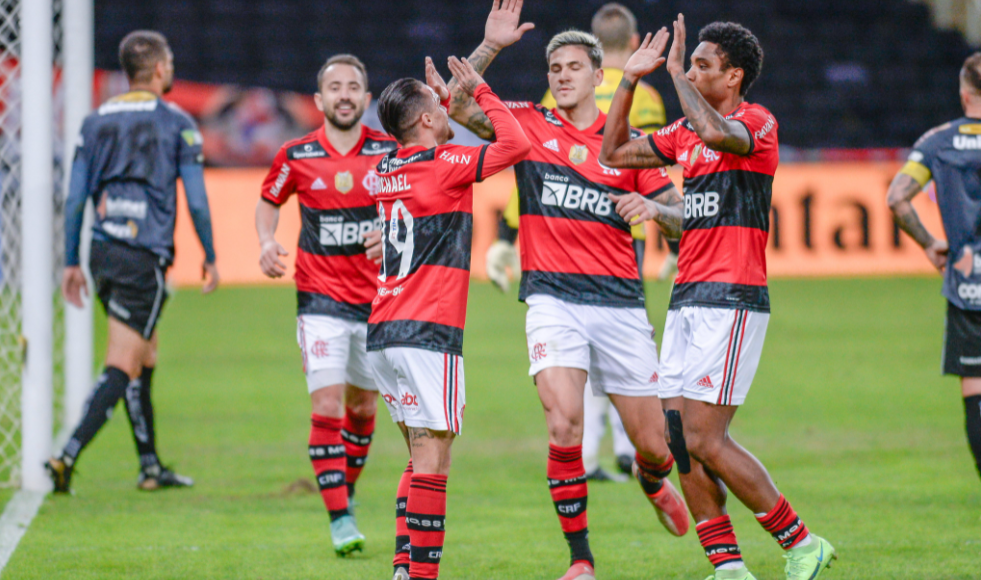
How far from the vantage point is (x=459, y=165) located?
407 centimetres

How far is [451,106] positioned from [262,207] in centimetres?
128

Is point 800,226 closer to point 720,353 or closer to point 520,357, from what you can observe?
point 520,357

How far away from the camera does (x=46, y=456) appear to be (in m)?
6.07

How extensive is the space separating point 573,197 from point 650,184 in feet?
1.23

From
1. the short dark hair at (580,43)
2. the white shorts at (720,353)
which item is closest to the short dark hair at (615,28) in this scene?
the short dark hair at (580,43)

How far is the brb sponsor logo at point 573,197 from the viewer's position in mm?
4688

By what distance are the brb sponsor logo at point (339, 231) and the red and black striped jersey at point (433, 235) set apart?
1053 mm

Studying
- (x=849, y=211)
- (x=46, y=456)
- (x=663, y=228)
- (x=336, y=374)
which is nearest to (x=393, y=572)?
(x=336, y=374)

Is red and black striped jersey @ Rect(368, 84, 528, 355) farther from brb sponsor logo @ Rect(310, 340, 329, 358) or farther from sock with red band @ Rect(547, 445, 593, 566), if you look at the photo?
brb sponsor logo @ Rect(310, 340, 329, 358)

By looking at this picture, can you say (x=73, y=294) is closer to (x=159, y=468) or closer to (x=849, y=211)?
(x=159, y=468)

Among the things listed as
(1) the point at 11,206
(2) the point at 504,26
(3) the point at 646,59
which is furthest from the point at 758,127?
(1) the point at 11,206

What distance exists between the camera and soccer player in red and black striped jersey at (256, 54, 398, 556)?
514cm

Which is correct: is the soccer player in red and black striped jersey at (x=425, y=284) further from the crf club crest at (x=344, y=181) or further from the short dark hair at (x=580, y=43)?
the crf club crest at (x=344, y=181)

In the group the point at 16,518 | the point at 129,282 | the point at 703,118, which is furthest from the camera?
the point at 129,282
